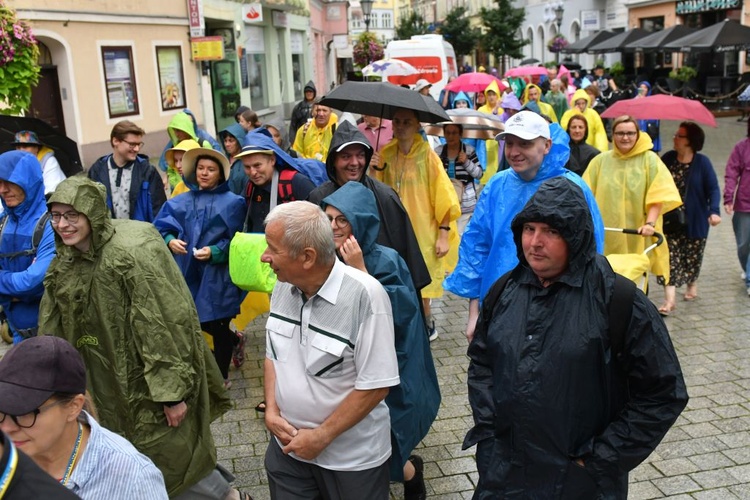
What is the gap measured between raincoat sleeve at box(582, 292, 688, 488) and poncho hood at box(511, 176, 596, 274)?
230mm

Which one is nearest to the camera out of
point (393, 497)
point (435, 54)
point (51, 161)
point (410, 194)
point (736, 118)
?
point (393, 497)

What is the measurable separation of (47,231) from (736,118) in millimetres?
27240

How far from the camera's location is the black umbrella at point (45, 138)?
Answer: 6.75 metres

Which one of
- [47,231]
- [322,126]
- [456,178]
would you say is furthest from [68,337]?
[322,126]

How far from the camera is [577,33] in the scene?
1898 inches

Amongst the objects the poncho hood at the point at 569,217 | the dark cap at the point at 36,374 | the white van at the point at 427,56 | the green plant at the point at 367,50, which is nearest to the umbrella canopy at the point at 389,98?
the poncho hood at the point at 569,217

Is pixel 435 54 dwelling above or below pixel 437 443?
above

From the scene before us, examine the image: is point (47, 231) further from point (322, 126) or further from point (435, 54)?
point (435, 54)

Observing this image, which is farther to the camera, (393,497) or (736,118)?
(736,118)

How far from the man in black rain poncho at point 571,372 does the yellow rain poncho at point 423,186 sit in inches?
141

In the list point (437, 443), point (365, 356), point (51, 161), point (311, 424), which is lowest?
point (437, 443)

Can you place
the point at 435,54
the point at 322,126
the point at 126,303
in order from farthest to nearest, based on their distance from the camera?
the point at 435,54 → the point at 322,126 → the point at 126,303

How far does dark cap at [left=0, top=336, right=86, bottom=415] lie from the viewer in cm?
214

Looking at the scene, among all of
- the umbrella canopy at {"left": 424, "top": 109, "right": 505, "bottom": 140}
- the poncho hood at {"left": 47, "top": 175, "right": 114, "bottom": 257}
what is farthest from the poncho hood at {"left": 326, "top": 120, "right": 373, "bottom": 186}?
the umbrella canopy at {"left": 424, "top": 109, "right": 505, "bottom": 140}
